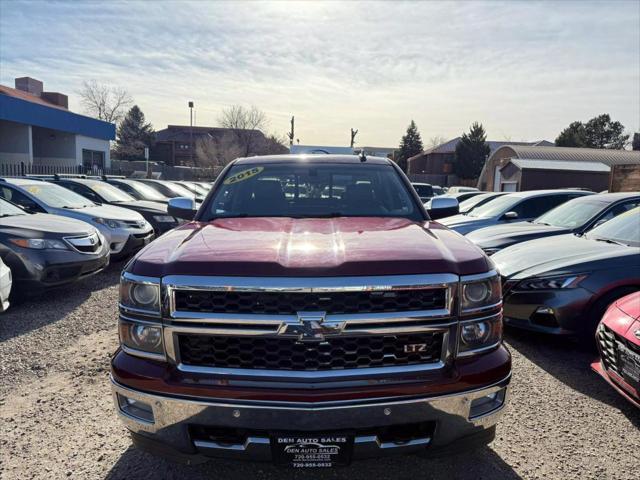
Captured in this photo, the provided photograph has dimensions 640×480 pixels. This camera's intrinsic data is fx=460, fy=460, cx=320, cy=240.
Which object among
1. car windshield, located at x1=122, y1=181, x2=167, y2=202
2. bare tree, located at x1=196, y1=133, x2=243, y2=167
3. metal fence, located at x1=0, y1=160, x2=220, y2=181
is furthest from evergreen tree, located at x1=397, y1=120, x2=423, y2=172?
car windshield, located at x1=122, y1=181, x2=167, y2=202

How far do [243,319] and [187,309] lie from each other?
28 cm

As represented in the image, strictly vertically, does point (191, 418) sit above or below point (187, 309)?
below

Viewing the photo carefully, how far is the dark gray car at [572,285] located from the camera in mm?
4227

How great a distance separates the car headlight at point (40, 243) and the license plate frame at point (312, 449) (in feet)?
16.9

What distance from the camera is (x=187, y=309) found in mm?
2143

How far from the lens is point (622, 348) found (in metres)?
3.21

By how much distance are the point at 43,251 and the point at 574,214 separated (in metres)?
7.47

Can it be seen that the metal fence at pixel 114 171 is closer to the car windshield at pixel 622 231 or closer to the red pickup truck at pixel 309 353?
the red pickup truck at pixel 309 353

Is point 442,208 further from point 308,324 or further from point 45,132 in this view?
point 45,132

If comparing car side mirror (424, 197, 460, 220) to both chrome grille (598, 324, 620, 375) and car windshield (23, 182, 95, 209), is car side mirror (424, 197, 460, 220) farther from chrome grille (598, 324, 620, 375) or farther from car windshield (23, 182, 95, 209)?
car windshield (23, 182, 95, 209)

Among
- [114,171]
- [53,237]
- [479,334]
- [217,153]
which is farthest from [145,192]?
[217,153]

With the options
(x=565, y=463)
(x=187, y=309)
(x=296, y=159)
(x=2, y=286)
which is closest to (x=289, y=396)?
(x=187, y=309)

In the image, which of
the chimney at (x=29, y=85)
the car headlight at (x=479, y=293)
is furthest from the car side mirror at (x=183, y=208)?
the chimney at (x=29, y=85)

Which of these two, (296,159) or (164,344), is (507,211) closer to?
(296,159)
